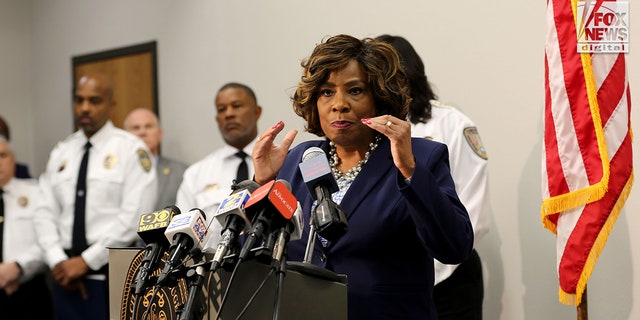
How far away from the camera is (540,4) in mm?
4188

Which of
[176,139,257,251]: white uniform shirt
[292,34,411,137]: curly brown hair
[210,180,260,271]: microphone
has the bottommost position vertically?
[176,139,257,251]: white uniform shirt

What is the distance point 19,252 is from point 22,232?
13cm

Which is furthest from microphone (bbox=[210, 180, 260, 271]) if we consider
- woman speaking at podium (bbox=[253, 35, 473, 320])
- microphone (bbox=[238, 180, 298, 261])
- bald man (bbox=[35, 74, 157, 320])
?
bald man (bbox=[35, 74, 157, 320])

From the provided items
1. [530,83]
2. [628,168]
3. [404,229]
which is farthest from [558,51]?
[404,229]

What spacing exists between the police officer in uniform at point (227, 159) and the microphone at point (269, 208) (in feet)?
9.54

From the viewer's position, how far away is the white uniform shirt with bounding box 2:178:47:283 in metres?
5.48

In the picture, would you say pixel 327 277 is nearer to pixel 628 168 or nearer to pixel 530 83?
pixel 628 168

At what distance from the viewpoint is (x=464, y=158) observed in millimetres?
3596

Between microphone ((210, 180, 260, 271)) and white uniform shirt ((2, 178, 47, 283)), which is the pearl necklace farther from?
white uniform shirt ((2, 178, 47, 283))

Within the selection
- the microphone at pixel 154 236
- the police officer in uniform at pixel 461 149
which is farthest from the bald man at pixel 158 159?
the microphone at pixel 154 236

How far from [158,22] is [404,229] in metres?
5.02

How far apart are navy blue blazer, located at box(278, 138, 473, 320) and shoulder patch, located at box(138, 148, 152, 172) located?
3.07m

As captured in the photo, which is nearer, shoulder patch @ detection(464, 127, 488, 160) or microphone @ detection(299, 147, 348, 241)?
microphone @ detection(299, 147, 348, 241)

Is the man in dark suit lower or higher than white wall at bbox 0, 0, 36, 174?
lower
